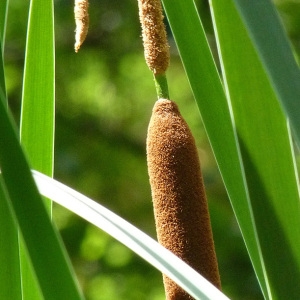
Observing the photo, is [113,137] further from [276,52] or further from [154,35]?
[276,52]

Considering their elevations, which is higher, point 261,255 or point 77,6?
point 77,6

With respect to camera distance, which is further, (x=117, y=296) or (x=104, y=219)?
(x=117, y=296)

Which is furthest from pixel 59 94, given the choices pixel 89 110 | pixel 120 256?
pixel 120 256

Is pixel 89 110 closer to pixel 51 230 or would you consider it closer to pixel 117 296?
pixel 117 296

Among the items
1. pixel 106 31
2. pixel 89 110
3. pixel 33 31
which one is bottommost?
pixel 33 31

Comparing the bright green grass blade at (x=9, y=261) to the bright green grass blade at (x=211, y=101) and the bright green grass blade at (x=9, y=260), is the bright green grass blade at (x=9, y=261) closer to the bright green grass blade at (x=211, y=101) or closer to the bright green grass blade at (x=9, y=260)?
the bright green grass blade at (x=9, y=260)

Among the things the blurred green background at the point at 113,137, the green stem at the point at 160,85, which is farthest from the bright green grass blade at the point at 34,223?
the blurred green background at the point at 113,137

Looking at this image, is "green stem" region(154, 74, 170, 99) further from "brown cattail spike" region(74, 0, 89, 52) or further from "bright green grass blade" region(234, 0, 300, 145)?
"bright green grass blade" region(234, 0, 300, 145)

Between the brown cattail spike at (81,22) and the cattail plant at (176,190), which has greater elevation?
the brown cattail spike at (81,22)

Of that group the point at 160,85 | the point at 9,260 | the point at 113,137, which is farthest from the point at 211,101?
the point at 113,137
